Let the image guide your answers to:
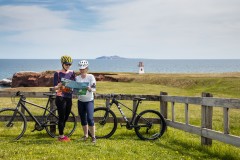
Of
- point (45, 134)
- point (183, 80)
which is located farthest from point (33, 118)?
point (183, 80)

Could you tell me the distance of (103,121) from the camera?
1237 cm

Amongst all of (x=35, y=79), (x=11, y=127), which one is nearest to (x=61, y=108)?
(x=11, y=127)

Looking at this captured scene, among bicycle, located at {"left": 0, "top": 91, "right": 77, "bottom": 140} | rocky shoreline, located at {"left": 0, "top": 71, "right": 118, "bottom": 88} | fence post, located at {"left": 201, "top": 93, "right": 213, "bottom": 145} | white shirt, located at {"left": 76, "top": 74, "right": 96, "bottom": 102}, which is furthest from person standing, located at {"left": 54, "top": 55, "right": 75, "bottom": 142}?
rocky shoreline, located at {"left": 0, "top": 71, "right": 118, "bottom": 88}

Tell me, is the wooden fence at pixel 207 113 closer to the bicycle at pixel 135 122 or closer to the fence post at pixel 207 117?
the fence post at pixel 207 117

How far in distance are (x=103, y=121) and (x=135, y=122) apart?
3.70 feet

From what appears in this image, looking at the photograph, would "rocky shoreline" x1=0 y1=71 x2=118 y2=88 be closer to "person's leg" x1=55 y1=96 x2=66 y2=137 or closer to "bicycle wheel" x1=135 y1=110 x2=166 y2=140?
"bicycle wheel" x1=135 y1=110 x2=166 y2=140

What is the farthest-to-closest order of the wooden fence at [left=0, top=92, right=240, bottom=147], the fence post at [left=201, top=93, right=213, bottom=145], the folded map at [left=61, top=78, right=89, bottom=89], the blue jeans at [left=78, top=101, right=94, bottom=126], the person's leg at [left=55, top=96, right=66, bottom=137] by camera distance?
the person's leg at [left=55, top=96, right=66, bottom=137] < the blue jeans at [left=78, top=101, right=94, bottom=126] < the folded map at [left=61, top=78, right=89, bottom=89] < the fence post at [left=201, top=93, right=213, bottom=145] < the wooden fence at [left=0, top=92, right=240, bottom=147]

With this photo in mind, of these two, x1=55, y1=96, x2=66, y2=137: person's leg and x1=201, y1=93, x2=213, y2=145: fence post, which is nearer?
x1=201, y1=93, x2=213, y2=145: fence post

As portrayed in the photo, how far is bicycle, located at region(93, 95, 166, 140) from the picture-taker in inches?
480

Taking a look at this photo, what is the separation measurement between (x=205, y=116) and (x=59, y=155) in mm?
4532

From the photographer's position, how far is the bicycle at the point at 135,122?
1219cm

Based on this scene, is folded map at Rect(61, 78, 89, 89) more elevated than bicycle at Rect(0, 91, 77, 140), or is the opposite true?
folded map at Rect(61, 78, 89, 89)

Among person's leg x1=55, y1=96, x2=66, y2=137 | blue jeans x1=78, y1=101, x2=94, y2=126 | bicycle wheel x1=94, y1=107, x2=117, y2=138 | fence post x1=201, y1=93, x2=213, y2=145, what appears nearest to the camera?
fence post x1=201, y1=93, x2=213, y2=145

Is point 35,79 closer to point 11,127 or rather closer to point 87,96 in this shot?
point 11,127
